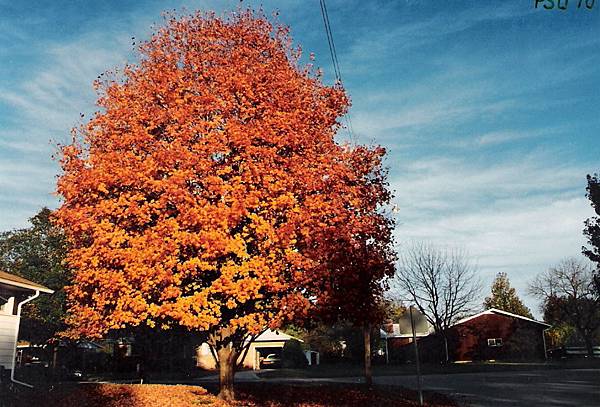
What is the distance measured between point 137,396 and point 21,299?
24.3ft

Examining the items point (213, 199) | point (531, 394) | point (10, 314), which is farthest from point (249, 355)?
point (213, 199)

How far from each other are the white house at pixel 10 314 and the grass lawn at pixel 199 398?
9.26ft

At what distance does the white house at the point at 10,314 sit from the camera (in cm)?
1858

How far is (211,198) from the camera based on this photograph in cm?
1417

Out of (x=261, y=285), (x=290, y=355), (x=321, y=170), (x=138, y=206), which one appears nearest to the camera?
(x=261, y=285)

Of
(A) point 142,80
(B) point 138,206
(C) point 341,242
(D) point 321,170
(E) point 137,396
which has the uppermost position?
(A) point 142,80

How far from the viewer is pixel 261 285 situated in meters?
12.9

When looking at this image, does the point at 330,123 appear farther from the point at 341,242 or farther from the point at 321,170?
the point at 341,242

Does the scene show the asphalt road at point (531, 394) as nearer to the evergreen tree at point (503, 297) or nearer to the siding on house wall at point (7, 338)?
the siding on house wall at point (7, 338)

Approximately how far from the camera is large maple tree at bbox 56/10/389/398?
13.0 m

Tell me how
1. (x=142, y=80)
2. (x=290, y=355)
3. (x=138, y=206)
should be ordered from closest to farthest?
(x=138, y=206) < (x=142, y=80) < (x=290, y=355)

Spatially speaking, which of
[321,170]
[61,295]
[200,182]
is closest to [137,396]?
[200,182]

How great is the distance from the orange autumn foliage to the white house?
5.16 m

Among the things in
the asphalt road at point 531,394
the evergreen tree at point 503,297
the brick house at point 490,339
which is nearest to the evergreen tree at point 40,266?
the asphalt road at point 531,394
